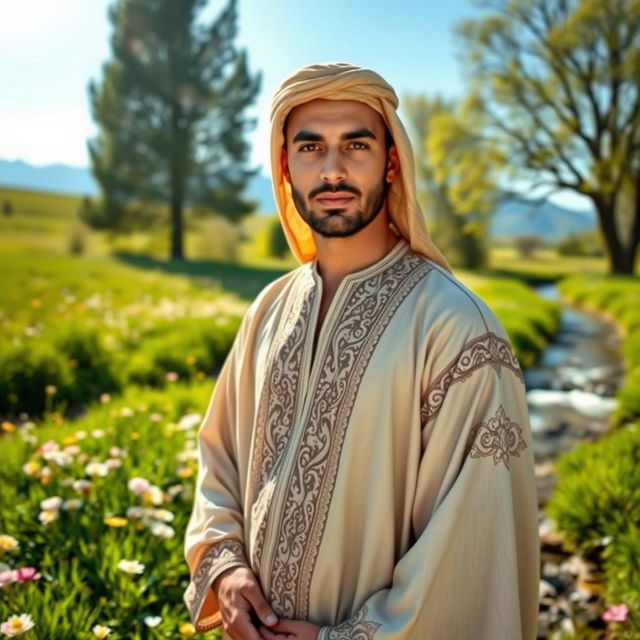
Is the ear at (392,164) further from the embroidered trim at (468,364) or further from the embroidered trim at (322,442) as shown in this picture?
the embroidered trim at (468,364)

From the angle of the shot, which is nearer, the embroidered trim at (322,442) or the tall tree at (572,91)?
the embroidered trim at (322,442)

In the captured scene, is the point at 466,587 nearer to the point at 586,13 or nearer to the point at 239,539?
the point at 239,539

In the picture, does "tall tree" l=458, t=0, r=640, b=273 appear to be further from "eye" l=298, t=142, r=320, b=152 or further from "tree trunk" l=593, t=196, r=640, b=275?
"eye" l=298, t=142, r=320, b=152

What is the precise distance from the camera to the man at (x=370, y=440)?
1546mm

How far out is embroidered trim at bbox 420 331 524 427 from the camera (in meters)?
1.57

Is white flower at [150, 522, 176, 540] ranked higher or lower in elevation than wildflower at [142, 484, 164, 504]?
lower

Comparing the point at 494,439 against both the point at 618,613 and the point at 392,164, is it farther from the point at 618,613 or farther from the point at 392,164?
the point at 618,613

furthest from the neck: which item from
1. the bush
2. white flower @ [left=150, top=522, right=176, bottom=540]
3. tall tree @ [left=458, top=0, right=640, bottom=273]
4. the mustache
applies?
tall tree @ [left=458, top=0, right=640, bottom=273]

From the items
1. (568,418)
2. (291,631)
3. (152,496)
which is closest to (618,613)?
(291,631)

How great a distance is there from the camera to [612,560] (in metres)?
3.18

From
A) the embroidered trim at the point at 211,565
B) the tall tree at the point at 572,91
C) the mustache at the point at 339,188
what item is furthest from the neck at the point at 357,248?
the tall tree at the point at 572,91

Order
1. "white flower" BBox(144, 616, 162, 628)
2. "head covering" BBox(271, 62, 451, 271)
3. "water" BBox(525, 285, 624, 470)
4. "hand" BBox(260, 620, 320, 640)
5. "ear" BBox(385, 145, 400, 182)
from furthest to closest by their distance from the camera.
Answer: "water" BBox(525, 285, 624, 470) < "white flower" BBox(144, 616, 162, 628) < "ear" BBox(385, 145, 400, 182) < "head covering" BBox(271, 62, 451, 271) < "hand" BBox(260, 620, 320, 640)

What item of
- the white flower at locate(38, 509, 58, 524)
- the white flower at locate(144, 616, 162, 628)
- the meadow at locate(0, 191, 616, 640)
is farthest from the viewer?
the white flower at locate(38, 509, 58, 524)

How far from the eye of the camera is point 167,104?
92.0 feet
